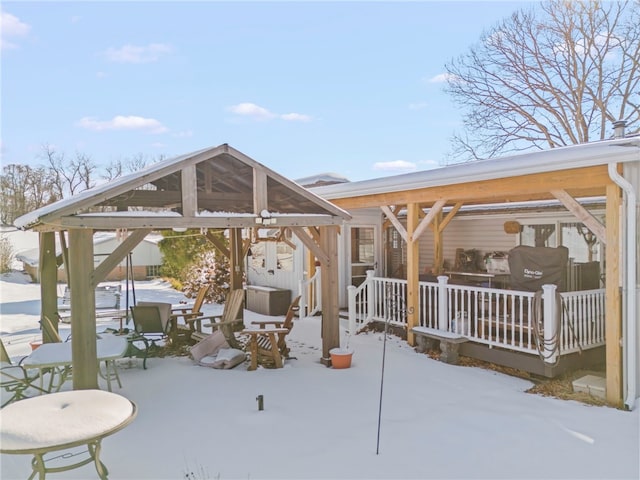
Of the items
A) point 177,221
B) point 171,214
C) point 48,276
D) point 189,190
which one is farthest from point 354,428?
point 48,276

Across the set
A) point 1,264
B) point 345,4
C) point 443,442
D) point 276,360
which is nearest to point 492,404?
point 443,442

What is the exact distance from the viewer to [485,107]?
69.7ft

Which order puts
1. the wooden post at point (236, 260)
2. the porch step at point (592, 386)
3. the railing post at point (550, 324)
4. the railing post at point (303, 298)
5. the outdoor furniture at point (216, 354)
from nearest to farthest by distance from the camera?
the porch step at point (592, 386) < the railing post at point (550, 324) < the outdoor furniture at point (216, 354) < the wooden post at point (236, 260) < the railing post at point (303, 298)

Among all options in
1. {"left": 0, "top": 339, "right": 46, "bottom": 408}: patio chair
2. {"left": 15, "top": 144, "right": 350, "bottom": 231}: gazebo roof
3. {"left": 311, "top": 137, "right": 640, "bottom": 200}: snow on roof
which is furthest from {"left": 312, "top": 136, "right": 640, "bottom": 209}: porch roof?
{"left": 0, "top": 339, "right": 46, "bottom": 408}: patio chair

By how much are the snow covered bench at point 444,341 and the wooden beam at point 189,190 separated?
419 centimetres

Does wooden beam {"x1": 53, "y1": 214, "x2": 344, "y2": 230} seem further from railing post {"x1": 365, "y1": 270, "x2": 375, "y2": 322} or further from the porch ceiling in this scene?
railing post {"x1": 365, "y1": 270, "x2": 375, "y2": 322}

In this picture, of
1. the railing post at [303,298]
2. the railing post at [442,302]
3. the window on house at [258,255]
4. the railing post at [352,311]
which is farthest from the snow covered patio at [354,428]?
the window on house at [258,255]

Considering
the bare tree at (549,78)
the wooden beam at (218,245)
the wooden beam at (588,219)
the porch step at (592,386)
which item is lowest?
the porch step at (592,386)

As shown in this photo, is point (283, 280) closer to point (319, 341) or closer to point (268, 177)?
point (319, 341)

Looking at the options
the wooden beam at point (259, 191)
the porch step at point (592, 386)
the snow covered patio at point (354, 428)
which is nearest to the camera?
the snow covered patio at point (354, 428)

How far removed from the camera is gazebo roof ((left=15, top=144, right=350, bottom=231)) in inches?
204

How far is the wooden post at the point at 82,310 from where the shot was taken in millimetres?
5094

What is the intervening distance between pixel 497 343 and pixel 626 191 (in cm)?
272

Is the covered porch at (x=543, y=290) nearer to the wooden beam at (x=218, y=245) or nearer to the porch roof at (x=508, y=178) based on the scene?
the porch roof at (x=508, y=178)
